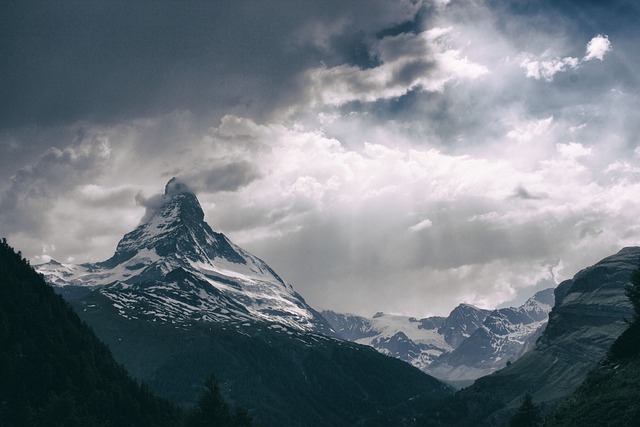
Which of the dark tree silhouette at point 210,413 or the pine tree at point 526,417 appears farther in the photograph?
the dark tree silhouette at point 210,413

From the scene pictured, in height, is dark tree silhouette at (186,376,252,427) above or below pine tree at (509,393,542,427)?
above

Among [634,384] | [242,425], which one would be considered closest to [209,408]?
[242,425]

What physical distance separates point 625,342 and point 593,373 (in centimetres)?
599

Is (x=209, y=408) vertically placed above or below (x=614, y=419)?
above

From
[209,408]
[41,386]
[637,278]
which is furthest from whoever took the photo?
[41,386]

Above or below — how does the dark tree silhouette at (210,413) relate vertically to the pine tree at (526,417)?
above

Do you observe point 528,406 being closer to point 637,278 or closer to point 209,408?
point 637,278

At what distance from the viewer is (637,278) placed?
9762 cm

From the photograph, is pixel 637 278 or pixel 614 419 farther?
pixel 637 278

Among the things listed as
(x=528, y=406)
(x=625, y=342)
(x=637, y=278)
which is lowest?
(x=528, y=406)

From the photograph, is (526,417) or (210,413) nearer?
(526,417)

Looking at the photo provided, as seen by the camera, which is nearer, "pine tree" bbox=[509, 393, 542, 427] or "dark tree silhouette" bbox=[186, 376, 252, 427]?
"pine tree" bbox=[509, 393, 542, 427]

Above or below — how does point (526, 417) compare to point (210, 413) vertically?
below

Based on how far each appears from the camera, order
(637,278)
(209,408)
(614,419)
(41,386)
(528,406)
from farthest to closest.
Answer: (41,386), (209,408), (528,406), (637,278), (614,419)
